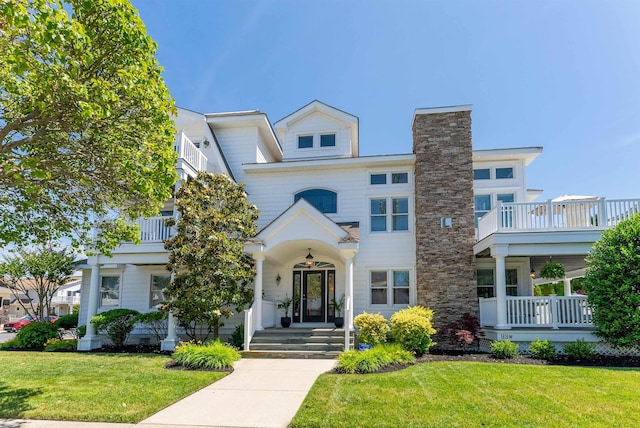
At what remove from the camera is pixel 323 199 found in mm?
16359

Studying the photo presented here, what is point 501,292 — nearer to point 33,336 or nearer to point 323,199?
point 323,199

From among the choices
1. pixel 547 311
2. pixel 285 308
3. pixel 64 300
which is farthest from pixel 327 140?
pixel 64 300

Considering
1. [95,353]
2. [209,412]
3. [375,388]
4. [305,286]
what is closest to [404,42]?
[305,286]

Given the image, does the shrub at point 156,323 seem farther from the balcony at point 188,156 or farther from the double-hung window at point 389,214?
the double-hung window at point 389,214

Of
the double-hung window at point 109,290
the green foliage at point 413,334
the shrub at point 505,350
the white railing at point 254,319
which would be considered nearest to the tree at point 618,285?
the shrub at point 505,350

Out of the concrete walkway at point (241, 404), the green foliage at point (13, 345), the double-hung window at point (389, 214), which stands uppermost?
the double-hung window at point (389, 214)

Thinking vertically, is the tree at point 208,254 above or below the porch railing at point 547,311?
above

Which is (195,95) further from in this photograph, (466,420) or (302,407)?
(466,420)

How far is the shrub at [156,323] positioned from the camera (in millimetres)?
14023

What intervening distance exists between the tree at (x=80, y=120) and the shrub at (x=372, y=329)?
7.28 m

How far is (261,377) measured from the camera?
372 inches

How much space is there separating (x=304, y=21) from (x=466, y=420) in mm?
12106

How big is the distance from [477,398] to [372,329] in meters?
5.75

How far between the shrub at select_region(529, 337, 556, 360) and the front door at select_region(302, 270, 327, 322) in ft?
22.9
